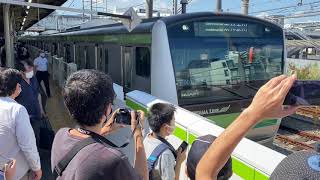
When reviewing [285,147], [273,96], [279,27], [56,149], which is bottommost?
[285,147]

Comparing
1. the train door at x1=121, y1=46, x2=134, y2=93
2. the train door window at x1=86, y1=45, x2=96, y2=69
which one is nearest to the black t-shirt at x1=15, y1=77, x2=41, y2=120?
the train door at x1=121, y1=46, x2=134, y2=93

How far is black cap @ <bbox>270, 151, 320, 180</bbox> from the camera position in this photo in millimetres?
1045

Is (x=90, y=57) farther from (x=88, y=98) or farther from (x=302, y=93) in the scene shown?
(x=302, y=93)

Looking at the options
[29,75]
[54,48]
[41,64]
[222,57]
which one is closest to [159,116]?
[29,75]

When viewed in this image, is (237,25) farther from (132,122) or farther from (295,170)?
(295,170)

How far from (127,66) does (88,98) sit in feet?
20.2

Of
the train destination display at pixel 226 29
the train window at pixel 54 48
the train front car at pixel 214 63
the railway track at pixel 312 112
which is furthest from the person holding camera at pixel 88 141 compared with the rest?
the train window at pixel 54 48

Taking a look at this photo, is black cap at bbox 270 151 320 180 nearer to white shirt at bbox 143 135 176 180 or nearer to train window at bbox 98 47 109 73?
white shirt at bbox 143 135 176 180

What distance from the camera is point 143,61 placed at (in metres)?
7.33

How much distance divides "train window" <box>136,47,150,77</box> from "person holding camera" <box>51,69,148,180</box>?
491 centimetres

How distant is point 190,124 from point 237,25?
377cm

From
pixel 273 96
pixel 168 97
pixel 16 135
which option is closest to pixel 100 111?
pixel 273 96

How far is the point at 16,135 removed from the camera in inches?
133

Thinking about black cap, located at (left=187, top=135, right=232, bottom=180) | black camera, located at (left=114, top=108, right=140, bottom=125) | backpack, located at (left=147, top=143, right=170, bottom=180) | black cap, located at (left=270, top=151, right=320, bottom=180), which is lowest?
backpack, located at (left=147, top=143, right=170, bottom=180)
